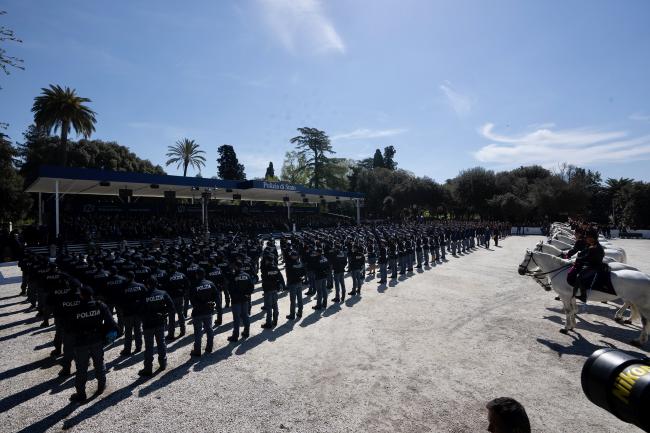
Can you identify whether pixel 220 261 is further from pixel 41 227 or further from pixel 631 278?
pixel 41 227

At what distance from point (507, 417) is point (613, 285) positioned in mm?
8218

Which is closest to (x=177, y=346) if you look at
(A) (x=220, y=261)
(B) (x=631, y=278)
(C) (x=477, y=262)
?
(A) (x=220, y=261)

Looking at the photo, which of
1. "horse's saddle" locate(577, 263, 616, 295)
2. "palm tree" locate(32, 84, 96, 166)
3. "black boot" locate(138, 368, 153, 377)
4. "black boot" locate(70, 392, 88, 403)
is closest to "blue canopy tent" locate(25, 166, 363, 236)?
"palm tree" locate(32, 84, 96, 166)

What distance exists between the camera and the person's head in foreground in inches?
81.9

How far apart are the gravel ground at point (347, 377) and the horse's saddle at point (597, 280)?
1.16 meters

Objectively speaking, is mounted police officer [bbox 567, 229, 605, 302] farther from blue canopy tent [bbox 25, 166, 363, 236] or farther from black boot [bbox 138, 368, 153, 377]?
blue canopy tent [bbox 25, 166, 363, 236]

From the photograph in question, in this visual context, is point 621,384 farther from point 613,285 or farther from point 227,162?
point 227,162

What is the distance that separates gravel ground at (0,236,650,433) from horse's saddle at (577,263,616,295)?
1.16m

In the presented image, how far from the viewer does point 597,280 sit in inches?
326

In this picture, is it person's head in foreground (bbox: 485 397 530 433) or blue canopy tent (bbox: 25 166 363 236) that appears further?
blue canopy tent (bbox: 25 166 363 236)

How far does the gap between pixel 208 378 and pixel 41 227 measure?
2417cm

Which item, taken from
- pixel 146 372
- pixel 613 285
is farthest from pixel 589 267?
pixel 146 372

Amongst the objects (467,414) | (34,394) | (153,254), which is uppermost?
(153,254)

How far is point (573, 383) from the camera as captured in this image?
606cm
